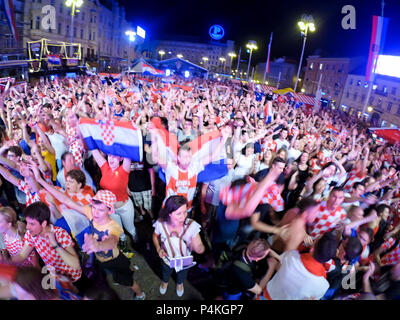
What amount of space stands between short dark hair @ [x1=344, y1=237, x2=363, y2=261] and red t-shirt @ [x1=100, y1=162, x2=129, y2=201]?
11.1 feet

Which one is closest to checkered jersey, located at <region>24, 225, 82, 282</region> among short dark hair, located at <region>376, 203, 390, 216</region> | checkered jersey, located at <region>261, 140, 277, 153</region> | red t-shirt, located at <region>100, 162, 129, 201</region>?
red t-shirt, located at <region>100, 162, 129, 201</region>

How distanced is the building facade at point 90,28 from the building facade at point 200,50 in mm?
42911

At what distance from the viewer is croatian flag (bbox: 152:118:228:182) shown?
4980mm

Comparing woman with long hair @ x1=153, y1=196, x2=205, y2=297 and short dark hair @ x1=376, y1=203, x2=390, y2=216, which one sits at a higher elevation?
short dark hair @ x1=376, y1=203, x2=390, y2=216

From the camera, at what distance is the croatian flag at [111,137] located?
5.30 meters

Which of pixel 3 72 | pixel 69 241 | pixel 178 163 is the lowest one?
pixel 69 241

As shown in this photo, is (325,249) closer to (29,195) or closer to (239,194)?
(239,194)

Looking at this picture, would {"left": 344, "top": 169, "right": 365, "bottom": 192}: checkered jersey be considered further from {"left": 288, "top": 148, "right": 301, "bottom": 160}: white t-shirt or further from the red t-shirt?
the red t-shirt

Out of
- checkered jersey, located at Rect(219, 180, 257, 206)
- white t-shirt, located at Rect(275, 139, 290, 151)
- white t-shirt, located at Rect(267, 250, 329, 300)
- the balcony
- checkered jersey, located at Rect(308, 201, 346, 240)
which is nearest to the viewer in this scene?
white t-shirt, located at Rect(267, 250, 329, 300)

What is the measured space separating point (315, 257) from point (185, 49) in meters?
126

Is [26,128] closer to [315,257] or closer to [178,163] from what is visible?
[178,163]

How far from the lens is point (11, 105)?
7762mm

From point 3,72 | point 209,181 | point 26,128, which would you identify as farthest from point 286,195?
point 3,72

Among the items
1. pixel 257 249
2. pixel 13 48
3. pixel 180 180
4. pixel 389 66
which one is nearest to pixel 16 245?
pixel 180 180
